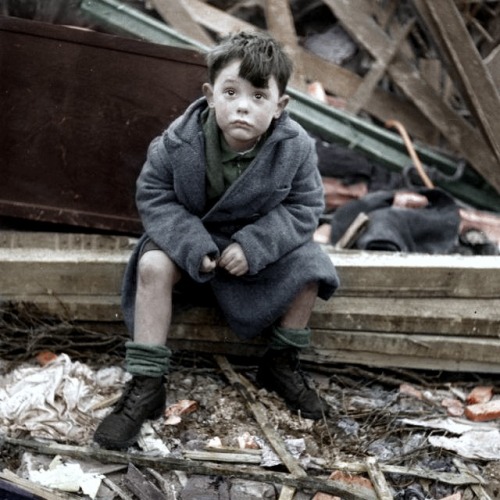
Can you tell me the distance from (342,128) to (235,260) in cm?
190

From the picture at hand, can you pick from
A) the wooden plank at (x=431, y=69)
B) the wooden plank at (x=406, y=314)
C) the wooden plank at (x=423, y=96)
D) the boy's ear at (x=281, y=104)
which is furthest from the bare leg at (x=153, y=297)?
the wooden plank at (x=431, y=69)

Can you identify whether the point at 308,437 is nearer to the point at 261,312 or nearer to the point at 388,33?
the point at 261,312

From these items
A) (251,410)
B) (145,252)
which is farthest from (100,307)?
(251,410)

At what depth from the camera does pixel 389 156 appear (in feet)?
15.5

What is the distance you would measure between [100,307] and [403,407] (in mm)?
1366

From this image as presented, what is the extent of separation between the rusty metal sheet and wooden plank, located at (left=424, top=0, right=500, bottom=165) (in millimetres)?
1475

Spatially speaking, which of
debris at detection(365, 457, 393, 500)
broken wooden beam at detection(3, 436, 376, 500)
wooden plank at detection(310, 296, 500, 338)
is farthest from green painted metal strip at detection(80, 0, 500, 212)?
broken wooden beam at detection(3, 436, 376, 500)

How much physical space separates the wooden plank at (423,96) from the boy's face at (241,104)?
200cm

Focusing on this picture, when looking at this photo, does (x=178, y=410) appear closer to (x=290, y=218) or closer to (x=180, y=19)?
(x=290, y=218)

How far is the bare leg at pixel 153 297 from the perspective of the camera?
3086 mm

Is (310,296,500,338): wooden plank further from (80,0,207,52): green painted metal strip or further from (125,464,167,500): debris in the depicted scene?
(80,0,207,52): green painted metal strip

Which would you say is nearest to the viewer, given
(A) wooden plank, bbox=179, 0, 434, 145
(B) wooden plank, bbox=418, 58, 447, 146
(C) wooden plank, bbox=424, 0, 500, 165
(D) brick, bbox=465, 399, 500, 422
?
(D) brick, bbox=465, 399, 500, 422

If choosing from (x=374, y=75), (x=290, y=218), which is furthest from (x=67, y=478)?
(x=374, y=75)

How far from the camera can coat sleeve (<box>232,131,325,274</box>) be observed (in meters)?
3.08
